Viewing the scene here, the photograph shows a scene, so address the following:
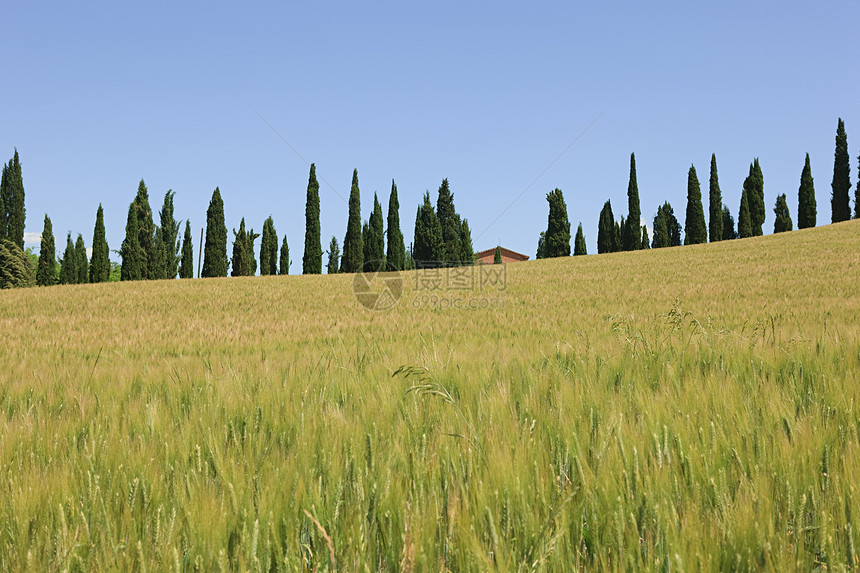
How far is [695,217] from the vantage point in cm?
5066

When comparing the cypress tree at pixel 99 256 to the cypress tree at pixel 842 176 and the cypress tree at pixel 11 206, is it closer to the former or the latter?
the cypress tree at pixel 11 206

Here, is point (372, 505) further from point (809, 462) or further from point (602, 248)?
point (602, 248)

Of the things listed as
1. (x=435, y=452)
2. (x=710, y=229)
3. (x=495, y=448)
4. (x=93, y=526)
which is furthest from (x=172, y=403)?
(x=710, y=229)

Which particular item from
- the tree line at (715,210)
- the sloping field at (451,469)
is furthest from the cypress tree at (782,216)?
the sloping field at (451,469)

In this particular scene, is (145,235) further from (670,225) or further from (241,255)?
(670,225)

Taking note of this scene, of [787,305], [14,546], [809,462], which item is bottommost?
[14,546]

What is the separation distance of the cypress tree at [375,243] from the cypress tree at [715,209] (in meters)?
35.4

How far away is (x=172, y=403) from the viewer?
2.38m

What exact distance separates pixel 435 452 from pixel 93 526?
916 millimetres

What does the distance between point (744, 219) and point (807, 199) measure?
6821mm

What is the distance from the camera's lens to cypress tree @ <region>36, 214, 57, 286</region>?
160 ft

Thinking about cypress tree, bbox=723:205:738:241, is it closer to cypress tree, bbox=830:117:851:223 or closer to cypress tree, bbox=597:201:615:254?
cypress tree, bbox=830:117:851:223

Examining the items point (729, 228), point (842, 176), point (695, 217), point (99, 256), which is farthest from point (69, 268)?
point (842, 176)

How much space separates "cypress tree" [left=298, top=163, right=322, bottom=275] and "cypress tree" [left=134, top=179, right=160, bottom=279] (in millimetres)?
14394
